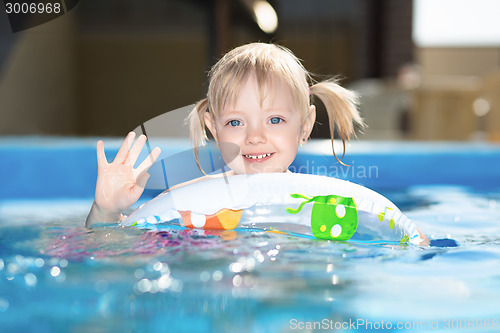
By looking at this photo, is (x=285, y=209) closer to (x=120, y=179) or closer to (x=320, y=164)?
(x=120, y=179)

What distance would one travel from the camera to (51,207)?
2516 mm

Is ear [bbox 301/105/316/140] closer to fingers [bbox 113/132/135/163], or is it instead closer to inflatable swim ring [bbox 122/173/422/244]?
inflatable swim ring [bbox 122/173/422/244]

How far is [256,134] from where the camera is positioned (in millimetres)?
1473

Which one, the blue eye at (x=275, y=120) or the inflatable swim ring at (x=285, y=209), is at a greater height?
the blue eye at (x=275, y=120)

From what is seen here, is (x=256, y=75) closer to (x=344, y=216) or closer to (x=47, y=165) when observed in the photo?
(x=344, y=216)

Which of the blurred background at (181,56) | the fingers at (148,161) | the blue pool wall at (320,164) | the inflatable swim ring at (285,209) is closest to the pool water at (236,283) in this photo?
the inflatable swim ring at (285,209)

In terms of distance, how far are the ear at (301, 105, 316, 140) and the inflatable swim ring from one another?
0.17 m

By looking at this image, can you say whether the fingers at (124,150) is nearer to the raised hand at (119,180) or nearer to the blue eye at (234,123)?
the raised hand at (119,180)

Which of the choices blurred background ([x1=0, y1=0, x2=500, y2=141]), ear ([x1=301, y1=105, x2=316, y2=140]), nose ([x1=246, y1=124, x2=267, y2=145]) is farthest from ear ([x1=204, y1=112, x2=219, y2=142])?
blurred background ([x1=0, y1=0, x2=500, y2=141])

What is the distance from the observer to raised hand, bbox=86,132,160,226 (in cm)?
148

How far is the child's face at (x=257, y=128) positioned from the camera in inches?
57.9

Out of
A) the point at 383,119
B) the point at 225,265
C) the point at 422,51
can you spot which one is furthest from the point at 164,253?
the point at 422,51

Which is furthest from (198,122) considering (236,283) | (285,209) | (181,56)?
(181,56)

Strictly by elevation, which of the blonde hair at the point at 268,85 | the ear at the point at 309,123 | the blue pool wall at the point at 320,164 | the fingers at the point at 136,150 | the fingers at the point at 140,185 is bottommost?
the blue pool wall at the point at 320,164
